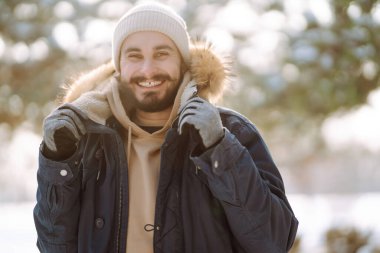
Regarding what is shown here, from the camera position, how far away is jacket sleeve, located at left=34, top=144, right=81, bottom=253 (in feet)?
9.09

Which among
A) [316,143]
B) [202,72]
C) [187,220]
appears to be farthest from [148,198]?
[316,143]

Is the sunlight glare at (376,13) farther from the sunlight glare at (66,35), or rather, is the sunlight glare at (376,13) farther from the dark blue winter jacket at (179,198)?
the sunlight glare at (66,35)

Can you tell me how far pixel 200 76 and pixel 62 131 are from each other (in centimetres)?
73

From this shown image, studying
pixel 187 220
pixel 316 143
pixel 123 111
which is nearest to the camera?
pixel 187 220

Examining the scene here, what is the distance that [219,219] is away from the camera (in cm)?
283

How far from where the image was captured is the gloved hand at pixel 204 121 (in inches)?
103

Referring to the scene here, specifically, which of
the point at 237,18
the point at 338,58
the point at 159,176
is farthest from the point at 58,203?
the point at 237,18

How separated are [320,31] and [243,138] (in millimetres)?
3933

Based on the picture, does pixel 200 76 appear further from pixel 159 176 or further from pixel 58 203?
pixel 58 203

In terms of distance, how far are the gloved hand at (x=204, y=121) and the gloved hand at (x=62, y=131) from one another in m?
0.46

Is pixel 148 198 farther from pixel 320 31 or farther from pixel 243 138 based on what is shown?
pixel 320 31

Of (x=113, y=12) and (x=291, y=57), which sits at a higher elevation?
(x=113, y=12)

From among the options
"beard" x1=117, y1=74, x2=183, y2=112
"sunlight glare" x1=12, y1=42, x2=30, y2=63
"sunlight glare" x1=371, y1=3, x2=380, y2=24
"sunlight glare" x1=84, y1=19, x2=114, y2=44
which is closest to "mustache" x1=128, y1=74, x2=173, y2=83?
"beard" x1=117, y1=74, x2=183, y2=112

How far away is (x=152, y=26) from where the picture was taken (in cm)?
323
